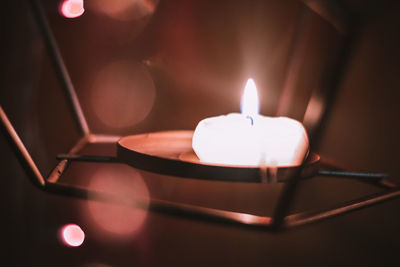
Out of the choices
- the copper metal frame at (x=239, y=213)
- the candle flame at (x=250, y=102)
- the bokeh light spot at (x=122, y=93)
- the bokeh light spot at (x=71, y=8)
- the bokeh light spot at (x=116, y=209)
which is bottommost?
the copper metal frame at (x=239, y=213)

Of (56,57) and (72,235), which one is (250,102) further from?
(72,235)

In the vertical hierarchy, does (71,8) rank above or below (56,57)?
above

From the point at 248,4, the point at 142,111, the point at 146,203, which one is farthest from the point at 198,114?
the point at 146,203

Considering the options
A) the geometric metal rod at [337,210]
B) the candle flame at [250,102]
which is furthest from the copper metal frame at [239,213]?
the candle flame at [250,102]

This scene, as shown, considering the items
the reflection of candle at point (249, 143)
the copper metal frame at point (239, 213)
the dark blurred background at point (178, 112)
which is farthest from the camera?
the dark blurred background at point (178, 112)

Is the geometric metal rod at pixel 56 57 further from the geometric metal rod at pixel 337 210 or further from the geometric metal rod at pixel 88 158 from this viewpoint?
the geometric metal rod at pixel 337 210

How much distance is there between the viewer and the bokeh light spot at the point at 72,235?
2.34 feet

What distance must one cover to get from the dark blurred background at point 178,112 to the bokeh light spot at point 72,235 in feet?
0.04

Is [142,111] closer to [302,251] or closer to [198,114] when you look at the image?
[198,114]

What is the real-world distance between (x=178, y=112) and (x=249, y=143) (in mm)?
410

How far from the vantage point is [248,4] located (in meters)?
0.70

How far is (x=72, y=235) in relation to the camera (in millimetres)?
729

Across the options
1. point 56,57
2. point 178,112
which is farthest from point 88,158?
point 178,112

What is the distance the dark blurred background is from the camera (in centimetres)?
67
